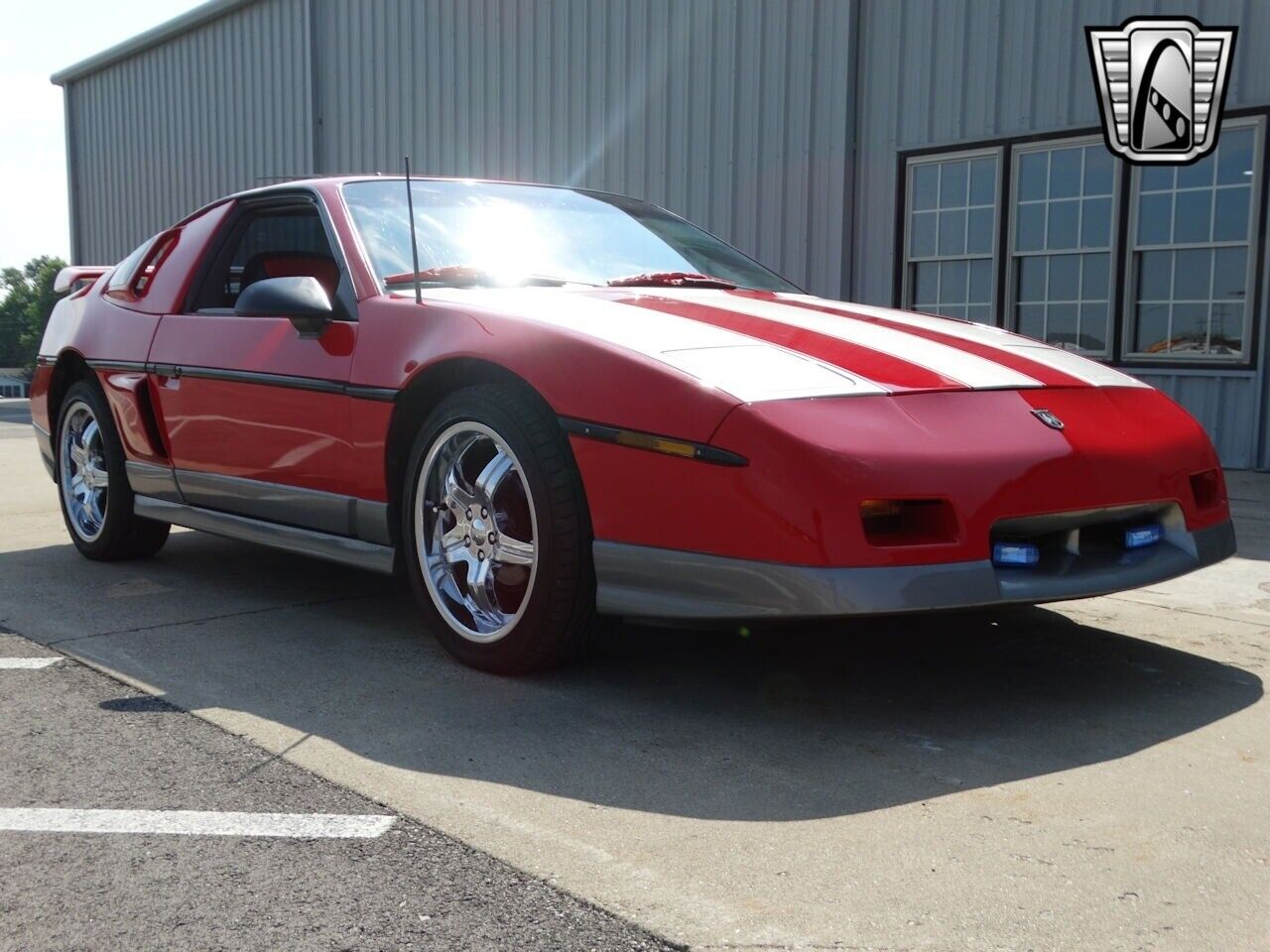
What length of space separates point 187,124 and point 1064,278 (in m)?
15.2

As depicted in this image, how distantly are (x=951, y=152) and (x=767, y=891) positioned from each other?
8765mm

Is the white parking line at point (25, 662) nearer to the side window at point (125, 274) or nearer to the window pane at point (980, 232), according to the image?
the side window at point (125, 274)

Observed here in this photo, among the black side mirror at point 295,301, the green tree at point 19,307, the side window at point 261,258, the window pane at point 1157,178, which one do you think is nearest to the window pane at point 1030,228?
the window pane at point 1157,178

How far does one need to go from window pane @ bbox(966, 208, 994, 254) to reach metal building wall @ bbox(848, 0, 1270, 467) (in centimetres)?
57

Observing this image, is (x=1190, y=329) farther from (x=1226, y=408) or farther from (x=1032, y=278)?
(x=1032, y=278)

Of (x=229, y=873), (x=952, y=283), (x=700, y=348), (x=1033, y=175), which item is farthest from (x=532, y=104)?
(x=229, y=873)

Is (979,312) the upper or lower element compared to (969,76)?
lower

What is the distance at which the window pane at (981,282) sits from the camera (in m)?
10.0

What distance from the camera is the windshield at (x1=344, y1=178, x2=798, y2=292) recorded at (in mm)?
3914

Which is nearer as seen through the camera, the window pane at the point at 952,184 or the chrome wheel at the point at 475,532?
the chrome wheel at the point at 475,532

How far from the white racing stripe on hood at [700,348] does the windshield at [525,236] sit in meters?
0.44

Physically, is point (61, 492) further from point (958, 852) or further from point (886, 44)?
point (886, 44)

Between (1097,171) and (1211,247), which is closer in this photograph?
(1211,247)

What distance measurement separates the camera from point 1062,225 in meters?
9.51
